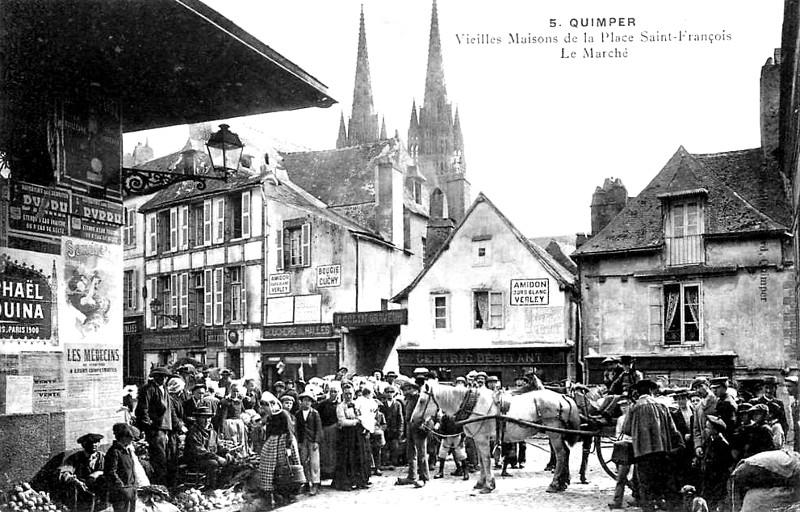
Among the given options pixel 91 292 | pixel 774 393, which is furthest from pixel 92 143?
pixel 774 393

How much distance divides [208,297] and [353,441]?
13.6 m

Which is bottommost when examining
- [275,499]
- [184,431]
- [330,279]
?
[275,499]

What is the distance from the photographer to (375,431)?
11.8m

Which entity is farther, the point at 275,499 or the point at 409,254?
the point at 409,254

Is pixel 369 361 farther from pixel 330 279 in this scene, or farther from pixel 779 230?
pixel 779 230

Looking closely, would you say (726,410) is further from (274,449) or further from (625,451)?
(274,449)

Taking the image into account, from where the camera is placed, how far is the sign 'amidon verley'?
20000mm

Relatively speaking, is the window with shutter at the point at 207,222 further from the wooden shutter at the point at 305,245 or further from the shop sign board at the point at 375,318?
the shop sign board at the point at 375,318

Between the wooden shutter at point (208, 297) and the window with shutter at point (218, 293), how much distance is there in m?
0.13

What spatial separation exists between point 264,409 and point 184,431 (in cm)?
107

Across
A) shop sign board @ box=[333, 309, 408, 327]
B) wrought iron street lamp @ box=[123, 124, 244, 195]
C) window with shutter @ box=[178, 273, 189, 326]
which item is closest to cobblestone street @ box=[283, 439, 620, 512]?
wrought iron street lamp @ box=[123, 124, 244, 195]

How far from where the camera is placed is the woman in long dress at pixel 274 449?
913 cm

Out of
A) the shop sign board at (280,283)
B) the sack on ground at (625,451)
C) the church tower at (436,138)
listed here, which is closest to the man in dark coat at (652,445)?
the sack on ground at (625,451)

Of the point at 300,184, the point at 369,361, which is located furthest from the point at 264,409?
the point at 300,184
